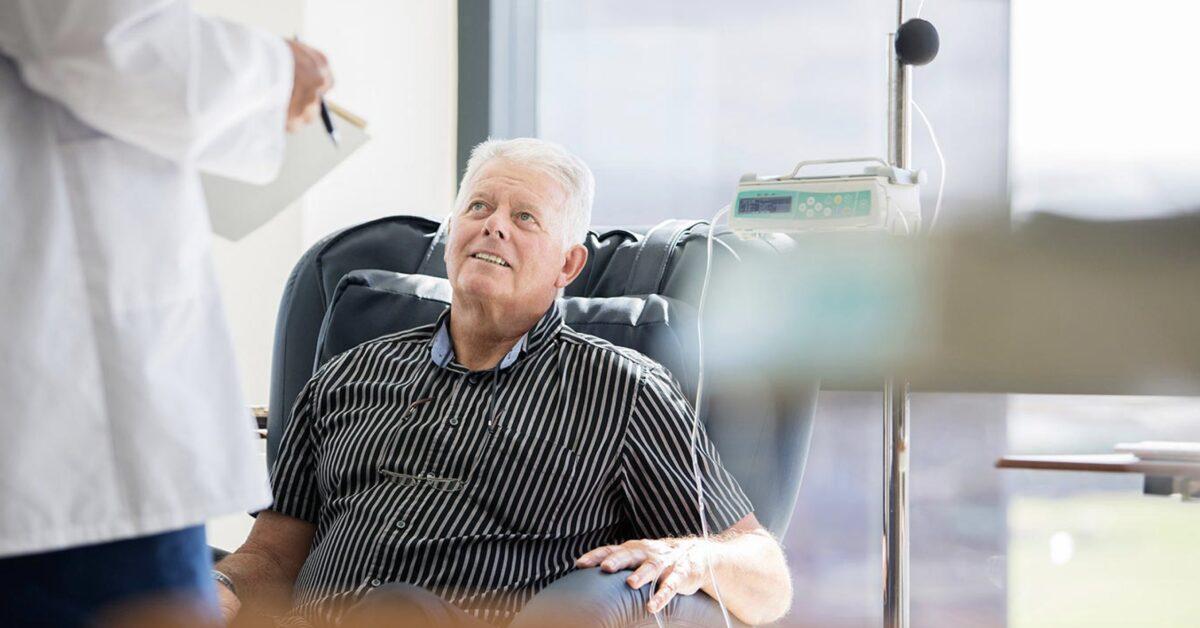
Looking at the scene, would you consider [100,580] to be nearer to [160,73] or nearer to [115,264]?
[115,264]

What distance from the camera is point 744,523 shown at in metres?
1.58

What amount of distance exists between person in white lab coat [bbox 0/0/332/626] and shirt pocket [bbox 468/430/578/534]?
66 cm

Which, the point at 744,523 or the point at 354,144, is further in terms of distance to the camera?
the point at 744,523

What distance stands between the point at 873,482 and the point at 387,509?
4.29ft

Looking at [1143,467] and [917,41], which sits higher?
[917,41]

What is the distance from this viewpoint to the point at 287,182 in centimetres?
106

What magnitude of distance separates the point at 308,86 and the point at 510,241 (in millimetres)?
756

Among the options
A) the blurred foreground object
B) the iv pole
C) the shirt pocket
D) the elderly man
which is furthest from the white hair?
the blurred foreground object

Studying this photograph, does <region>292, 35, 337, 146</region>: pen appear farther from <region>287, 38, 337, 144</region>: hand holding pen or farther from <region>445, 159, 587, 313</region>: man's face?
<region>445, 159, 587, 313</region>: man's face

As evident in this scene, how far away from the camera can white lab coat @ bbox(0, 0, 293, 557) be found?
2.77 ft

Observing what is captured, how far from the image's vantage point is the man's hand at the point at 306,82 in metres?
0.99

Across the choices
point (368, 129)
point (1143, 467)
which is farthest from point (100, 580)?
point (368, 129)

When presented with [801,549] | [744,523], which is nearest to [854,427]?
[801,549]

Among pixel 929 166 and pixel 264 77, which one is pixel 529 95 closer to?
pixel 929 166
